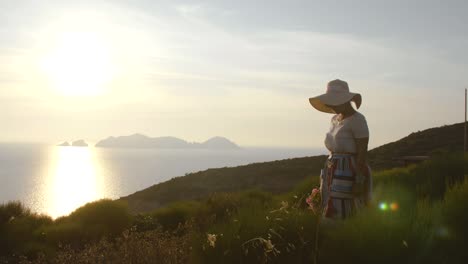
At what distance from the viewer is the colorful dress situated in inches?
216

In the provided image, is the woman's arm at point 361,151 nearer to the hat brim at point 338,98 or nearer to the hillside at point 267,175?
the hat brim at point 338,98

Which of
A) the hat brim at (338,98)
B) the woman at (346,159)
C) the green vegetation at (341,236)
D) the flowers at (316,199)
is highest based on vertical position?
the hat brim at (338,98)

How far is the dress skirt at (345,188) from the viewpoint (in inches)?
218

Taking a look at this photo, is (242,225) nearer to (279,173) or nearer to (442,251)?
(442,251)

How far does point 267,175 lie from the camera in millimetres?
29297

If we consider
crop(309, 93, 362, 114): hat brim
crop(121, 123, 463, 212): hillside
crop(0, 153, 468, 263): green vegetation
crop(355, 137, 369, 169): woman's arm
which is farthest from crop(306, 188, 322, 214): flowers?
crop(121, 123, 463, 212): hillside

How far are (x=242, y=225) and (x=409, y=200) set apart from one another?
2.75 metres

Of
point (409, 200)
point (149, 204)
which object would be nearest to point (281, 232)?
point (409, 200)

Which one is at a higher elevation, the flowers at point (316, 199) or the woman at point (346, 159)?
the woman at point (346, 159)

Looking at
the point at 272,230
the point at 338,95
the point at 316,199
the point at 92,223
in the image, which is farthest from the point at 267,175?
the point at 272,230

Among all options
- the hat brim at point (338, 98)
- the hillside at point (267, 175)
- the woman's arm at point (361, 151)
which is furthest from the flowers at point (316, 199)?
the hillside at point (267, 175)

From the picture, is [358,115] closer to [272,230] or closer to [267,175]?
[272,230]

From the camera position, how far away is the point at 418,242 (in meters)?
4.40

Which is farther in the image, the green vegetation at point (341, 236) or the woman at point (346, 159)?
the woman at point (346, 159)
